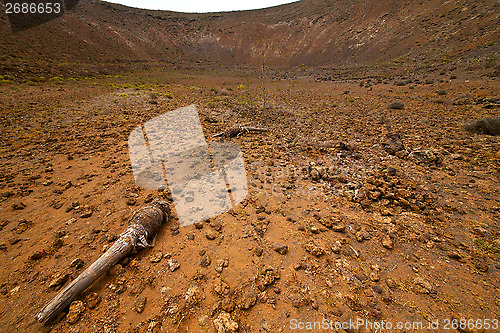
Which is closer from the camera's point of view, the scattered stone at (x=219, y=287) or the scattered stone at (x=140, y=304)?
the scattered stone at (x=140, y=304)

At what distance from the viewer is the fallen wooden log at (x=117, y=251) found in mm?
1960

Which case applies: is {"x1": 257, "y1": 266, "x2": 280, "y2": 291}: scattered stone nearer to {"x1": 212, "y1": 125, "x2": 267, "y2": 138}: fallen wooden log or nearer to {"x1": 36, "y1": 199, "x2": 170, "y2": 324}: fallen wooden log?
{"x1": 36, "y1": 199, "x2": 170, "y2": 324}: fallen wooden log

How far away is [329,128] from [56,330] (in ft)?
29.8

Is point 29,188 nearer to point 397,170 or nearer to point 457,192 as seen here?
point 397,170

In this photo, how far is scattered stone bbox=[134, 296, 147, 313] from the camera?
6.75 feet

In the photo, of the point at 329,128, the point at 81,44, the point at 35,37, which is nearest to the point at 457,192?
the point at 329,128

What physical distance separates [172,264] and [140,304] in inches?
21.4

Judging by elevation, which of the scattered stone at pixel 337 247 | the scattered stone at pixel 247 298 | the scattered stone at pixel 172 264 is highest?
the scattered stone at pixel 172 264

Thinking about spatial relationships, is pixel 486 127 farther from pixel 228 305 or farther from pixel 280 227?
pixel 228 305

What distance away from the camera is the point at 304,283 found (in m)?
2.32

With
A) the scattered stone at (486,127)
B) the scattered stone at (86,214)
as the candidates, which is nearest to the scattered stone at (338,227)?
the scattered stone at (86,214)

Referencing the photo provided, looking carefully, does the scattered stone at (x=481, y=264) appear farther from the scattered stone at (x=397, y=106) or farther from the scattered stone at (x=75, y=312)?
the scattered stone at (x=397, y=106)

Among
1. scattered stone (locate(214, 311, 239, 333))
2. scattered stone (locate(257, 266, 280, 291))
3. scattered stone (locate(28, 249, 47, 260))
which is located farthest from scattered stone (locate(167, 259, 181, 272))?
scattered stone (locate(28, 249, 47, 260))

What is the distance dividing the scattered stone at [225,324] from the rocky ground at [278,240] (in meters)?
0.01
